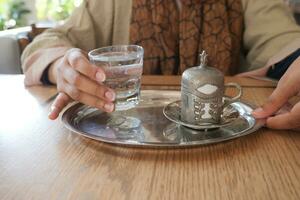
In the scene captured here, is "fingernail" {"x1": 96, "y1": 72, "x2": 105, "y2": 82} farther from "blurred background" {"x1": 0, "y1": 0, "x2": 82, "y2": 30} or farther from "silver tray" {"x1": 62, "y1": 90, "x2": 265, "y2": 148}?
"blurred background" {"x1": 0, "y1": 0, "x2": 82, "y2": 30}

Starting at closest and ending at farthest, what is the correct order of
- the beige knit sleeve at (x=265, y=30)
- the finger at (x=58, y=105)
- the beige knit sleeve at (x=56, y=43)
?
the finger at (x=58, y=105)
the beige knit sleeve at (x=56, y=43)
the beige knit sleeve at (x=265, y=30)

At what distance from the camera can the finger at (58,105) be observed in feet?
2.12

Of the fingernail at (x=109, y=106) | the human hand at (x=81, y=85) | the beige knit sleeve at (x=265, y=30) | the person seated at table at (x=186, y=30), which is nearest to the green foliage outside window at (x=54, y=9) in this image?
the person seated at table at (x=186, y=30)

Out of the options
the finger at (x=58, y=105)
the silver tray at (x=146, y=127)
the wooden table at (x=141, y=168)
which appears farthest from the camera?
the finger at (x=58, y=105)

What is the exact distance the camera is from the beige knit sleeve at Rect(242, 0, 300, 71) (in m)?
1.05

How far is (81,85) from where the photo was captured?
62 centimetres

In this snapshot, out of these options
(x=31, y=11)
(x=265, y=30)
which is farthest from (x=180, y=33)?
(x=31, y=11)

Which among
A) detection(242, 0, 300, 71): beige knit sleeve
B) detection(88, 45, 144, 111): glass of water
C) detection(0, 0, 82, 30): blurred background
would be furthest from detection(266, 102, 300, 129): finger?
detection(0, 0, 82, 30): blurred background

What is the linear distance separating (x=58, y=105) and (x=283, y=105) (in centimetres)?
38

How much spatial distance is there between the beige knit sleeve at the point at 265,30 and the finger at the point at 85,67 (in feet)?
1.93

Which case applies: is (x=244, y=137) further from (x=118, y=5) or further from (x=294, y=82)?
(x=118, y=5)

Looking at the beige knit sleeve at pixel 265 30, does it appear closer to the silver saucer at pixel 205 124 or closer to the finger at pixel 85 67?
the silver saucer at pixel 205 124

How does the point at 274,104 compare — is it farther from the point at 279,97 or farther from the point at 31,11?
the point at 31,11

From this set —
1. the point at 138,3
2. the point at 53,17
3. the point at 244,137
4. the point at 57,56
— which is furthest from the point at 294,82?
the point at 53,17
